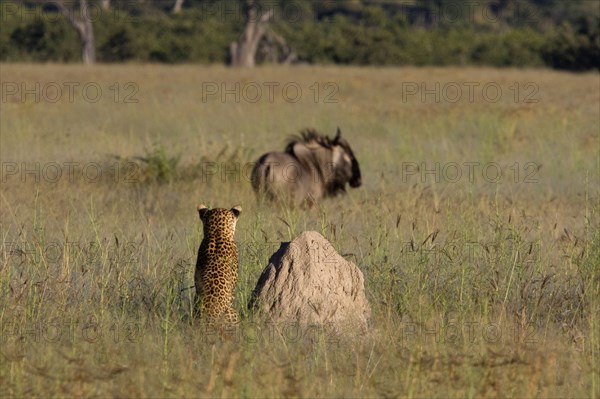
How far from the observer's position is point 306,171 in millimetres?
10695

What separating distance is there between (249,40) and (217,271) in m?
41.3

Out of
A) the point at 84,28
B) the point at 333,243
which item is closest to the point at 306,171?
the point at 333,243

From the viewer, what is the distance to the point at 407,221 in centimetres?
931

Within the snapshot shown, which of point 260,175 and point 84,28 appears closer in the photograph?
point 260,175

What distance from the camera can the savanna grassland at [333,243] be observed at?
15.9ft

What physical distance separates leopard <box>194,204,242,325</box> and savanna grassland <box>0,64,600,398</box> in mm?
127

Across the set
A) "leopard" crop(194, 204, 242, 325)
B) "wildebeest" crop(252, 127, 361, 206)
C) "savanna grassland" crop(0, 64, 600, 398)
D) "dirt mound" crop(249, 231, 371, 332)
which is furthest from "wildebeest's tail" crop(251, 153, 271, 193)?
"leopard" crop(194, 204, 242, 325)

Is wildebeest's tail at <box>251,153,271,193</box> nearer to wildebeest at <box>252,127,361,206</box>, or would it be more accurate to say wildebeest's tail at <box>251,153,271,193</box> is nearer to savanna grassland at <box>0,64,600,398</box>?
wildebeest at <box>252,127,361,206</box>

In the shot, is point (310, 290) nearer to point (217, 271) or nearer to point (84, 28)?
point (217, 271)

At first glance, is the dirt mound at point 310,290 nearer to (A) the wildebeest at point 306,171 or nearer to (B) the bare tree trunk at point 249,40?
(A) the wildebeest at point 306,171

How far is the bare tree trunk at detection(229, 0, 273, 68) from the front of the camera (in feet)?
149

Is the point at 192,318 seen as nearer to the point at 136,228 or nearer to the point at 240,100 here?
the point at 136,228

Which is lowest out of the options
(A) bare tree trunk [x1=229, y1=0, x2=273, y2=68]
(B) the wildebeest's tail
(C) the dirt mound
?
(C) the dirt mound

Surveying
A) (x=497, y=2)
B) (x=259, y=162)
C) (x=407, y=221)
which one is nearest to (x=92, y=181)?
(x=259, y=162)
